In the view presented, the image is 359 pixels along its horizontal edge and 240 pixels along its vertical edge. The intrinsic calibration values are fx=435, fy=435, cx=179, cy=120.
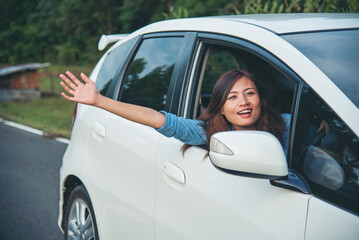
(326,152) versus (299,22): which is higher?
(299,22)

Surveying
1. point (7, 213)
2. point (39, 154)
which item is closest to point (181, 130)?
point (7, 213)

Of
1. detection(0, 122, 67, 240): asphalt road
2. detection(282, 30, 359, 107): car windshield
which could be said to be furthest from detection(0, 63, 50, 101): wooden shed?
detection(282, 30, 359, 107): car windshield

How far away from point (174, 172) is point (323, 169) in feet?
2.41

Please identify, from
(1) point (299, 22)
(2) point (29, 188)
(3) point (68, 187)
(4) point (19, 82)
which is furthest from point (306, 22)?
(4) point (19, 82)

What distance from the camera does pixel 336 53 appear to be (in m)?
1.71

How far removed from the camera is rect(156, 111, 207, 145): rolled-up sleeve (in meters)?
1.95

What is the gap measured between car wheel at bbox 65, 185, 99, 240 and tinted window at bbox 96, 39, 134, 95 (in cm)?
73

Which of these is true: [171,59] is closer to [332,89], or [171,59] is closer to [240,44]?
[240,44]

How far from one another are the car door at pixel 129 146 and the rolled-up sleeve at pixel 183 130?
25cm

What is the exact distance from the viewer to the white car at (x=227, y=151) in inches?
57.2

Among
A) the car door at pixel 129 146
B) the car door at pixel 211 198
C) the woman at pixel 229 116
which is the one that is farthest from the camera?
the car door at pixel 129 146

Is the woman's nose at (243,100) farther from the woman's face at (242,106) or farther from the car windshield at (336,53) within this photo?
the car windshield at (336,53)

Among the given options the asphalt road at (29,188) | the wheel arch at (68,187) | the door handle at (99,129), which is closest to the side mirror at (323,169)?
the door handle at (99,129)

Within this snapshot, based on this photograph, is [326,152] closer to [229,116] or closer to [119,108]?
[229,116]
